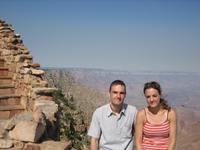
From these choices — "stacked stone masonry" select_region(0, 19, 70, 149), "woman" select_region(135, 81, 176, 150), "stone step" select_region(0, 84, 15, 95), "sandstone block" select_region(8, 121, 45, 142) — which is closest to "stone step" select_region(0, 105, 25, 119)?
"stacked stone masonry" select_region(0, 19, 70, 149)

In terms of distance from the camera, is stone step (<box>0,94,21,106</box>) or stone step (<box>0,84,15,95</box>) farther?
stone step (<box>0,84,15,95</box>)

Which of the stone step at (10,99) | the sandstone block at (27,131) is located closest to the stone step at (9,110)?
the stone step at (10,99)

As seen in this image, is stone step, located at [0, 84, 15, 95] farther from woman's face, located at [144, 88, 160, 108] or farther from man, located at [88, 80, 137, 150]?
woman's face, located at [144, 88, 160, 108]

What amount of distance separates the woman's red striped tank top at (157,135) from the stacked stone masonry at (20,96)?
1.89m

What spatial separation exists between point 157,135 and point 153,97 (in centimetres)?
46

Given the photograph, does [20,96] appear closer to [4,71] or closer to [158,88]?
[4,71]

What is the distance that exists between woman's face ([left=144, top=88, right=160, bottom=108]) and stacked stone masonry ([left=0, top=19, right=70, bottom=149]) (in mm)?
1942

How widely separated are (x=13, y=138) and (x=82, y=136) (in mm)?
5012

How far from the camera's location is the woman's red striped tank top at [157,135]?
432 cm

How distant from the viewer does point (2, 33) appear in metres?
10.7

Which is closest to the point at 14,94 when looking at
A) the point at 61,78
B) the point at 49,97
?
the point at 49,97

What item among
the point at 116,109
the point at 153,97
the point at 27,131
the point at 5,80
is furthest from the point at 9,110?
the point at 153,97

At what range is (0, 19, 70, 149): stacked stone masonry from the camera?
558 centimetres

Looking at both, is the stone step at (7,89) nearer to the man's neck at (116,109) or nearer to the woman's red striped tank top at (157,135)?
the man's neck at (116,109)
